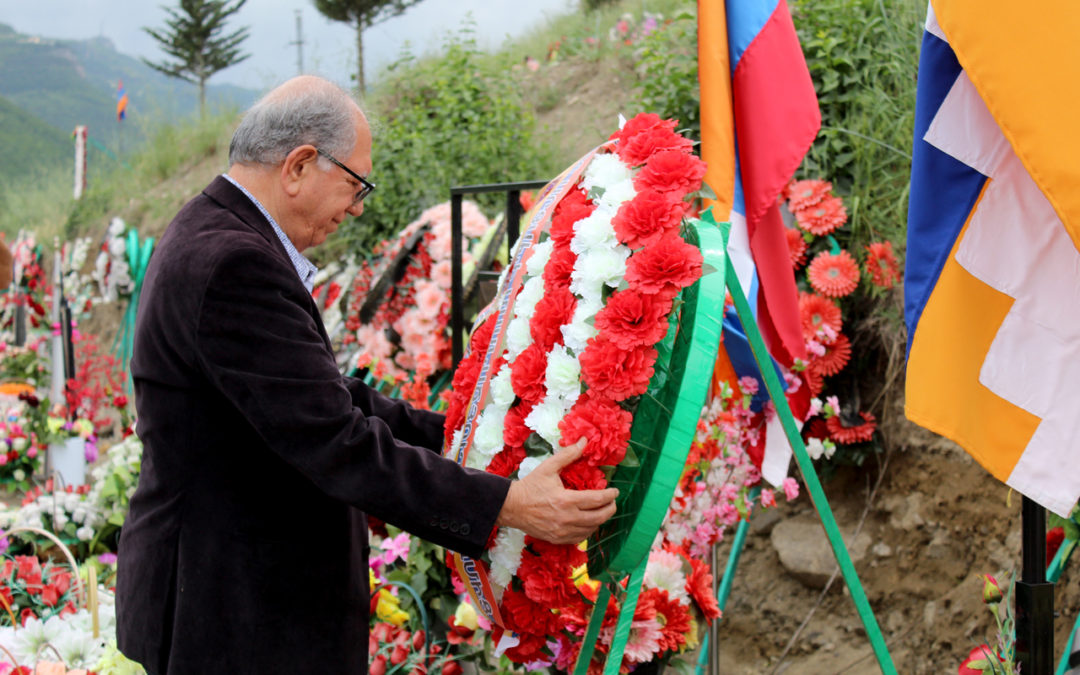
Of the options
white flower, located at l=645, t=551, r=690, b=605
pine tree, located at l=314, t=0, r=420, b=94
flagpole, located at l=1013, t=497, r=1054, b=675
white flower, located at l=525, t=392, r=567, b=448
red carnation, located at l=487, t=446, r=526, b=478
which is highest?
pine tree, located at l=314, t=0, r=420, b=94

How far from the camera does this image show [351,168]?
172cm

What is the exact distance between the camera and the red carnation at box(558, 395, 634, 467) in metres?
1.49

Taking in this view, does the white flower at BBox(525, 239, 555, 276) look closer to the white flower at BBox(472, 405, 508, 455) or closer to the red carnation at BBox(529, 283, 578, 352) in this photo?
the red carnation at BBox(529, 283, 578, 352)

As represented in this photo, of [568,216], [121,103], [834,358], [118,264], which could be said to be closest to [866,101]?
[834,358]

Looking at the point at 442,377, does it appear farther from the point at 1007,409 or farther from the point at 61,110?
the point at 61,110

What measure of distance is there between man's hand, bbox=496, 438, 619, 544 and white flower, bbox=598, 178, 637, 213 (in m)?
0.46

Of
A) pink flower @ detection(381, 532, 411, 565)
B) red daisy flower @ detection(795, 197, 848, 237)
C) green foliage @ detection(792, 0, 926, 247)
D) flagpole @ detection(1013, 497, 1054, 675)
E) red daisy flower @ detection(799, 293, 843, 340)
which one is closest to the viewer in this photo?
flagpole @ detection(1013, 497, 1054, 675)

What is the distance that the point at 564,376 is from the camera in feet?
5.02

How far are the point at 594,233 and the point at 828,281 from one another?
7.08 feet

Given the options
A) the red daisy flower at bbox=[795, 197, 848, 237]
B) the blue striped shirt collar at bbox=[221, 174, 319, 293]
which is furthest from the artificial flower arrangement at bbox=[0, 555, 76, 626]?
the red daisy flower at bbox=[795, 197, 848, 237]

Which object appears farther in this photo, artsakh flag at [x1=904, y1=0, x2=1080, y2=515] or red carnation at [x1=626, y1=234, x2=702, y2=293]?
artsakh flag at [x1=904, y1=0, x2=1080, y2=515]

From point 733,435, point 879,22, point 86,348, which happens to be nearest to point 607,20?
point 879,22

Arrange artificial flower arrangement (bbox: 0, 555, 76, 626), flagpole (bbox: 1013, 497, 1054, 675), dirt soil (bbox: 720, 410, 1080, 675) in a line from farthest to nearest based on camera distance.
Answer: dirt soil (bbox: 720, 410, 1080, 675) < artificial flower arrangement (bbox: 0, 555, 76, 626) < flagpole (bbox: 1013, 497, 1054, 675)

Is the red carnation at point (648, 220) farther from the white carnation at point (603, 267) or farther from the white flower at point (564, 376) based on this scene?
the white flower at point (564, 376)
